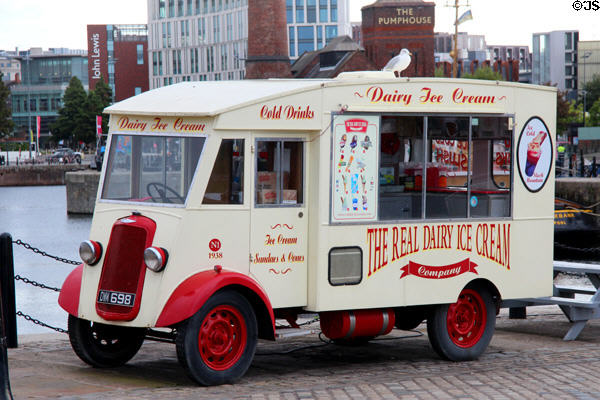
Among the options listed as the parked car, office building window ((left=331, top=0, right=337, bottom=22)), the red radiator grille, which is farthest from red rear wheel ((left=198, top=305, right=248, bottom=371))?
office building window ((left=331, top=0, right=337, bottom=22))

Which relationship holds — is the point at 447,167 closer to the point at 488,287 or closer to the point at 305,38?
the point at 488,287

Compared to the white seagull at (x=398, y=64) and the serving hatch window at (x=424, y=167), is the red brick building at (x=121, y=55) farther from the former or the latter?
the serving hatch window at (x=424, y=167)

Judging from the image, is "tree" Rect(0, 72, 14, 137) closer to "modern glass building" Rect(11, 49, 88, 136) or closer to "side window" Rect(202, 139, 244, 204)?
"modern glass building" Rect(11, 49, 88, 136)

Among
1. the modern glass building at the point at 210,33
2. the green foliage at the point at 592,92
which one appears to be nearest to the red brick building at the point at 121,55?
the modern glass building at the point at 210,33

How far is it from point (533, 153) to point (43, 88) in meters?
169

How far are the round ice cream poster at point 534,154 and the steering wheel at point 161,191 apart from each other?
12.1 ft

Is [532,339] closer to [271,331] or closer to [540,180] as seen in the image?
[540,180]

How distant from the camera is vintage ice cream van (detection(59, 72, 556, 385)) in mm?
8812

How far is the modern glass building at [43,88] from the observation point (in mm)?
172250

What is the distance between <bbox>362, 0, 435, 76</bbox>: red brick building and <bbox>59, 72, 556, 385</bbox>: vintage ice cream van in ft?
347

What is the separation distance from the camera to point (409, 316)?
10523mm

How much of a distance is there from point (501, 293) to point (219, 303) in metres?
3.24

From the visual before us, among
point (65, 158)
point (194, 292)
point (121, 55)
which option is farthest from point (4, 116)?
point (194, 292)

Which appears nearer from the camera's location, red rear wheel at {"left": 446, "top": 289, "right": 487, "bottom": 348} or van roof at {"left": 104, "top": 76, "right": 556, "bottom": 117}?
van roof at {"left": 104, "top": 76, "right": 556, "bottom": 117}
